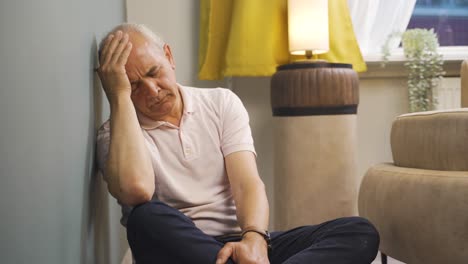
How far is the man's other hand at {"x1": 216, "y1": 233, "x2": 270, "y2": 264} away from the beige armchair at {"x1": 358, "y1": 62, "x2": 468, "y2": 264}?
45 centimetres

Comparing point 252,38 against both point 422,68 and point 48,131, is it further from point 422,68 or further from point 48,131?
point 48,131

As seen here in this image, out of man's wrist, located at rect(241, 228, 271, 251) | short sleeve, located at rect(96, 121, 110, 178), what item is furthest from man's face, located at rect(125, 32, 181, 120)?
man's wrist, located at rect(241, 228, 271, 251)

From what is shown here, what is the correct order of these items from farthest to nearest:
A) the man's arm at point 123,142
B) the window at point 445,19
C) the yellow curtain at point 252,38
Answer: the window at point 445,19, the yellow curtain at point 252,38, the man's arm at point 123,142

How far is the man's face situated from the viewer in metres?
1.51

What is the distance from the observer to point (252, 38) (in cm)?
261

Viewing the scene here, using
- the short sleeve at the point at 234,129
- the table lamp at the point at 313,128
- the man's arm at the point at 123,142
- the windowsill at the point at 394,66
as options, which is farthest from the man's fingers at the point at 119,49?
the windowsill at the point at 394,66

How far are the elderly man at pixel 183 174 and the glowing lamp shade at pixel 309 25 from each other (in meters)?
0.92

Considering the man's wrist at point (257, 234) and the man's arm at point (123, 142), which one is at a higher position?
the man's arm at point (123, 142)

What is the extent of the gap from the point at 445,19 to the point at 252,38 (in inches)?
48.1

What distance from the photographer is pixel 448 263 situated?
1478 millimetres

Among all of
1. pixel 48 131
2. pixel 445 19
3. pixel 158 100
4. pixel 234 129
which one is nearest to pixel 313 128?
pixel 234 129

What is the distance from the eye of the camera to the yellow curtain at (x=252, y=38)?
2.60 metres

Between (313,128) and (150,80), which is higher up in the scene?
(150,80)

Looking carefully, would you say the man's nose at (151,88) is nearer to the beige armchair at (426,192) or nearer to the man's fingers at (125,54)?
the man's fingers at (125,54)
